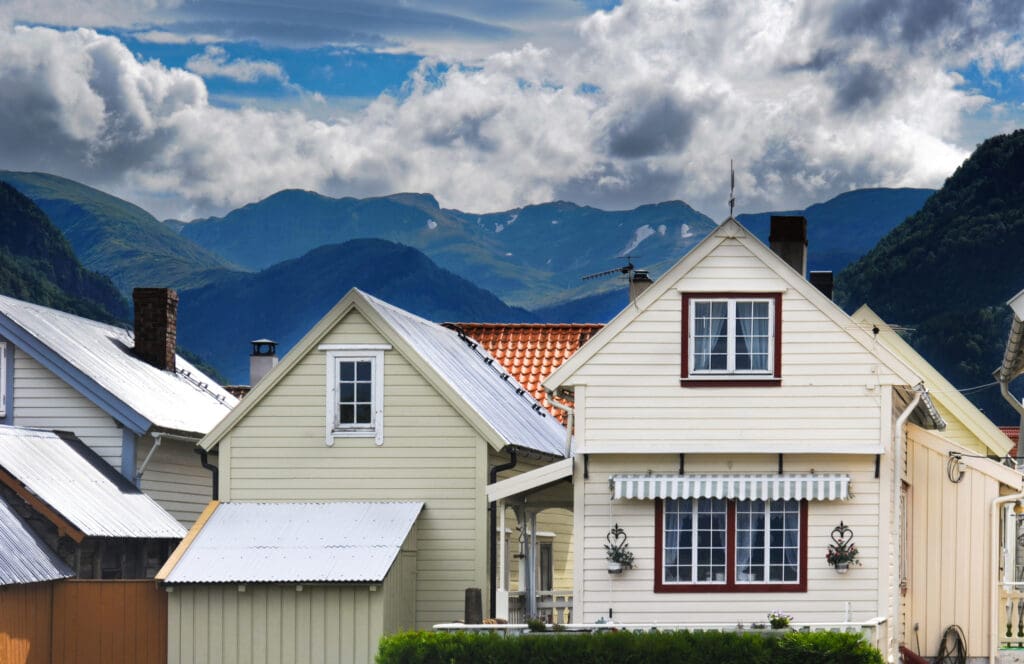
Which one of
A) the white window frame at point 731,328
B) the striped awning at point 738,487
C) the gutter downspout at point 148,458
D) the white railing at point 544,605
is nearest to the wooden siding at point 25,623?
the gutter downspout at point 148,458

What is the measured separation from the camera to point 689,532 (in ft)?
89.8

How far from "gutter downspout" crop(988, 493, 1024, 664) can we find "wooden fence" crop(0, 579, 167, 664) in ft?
44.4

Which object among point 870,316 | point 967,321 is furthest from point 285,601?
point 967,321

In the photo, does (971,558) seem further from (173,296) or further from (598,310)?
(598,310)

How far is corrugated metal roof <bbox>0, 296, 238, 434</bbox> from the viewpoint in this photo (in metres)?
34.4

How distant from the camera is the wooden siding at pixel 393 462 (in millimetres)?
29625

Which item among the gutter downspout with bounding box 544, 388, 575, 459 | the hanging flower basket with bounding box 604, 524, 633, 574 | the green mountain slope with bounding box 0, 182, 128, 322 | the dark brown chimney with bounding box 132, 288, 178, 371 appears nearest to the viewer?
the hanging flower basket with bounding box 604, 524, 633, 574

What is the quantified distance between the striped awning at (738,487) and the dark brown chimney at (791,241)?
504 centimetres

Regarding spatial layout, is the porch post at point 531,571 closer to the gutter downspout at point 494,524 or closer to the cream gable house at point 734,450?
the gutter downspout at point 494,524

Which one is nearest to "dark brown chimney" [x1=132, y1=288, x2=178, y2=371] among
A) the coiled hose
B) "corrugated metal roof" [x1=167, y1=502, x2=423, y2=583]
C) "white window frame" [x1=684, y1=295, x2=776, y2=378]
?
"corrugated metal roof" [x1=167, y1=502, x2=423, y2=583]

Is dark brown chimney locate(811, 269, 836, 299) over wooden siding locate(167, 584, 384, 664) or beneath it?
over

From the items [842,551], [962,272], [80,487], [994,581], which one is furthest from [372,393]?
[962,272]

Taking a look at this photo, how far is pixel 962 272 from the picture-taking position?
82.2 metres

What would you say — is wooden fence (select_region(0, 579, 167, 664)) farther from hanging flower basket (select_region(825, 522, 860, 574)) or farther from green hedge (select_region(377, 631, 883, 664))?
hanging flower basket (select_region(825, 522, 860, 574))
